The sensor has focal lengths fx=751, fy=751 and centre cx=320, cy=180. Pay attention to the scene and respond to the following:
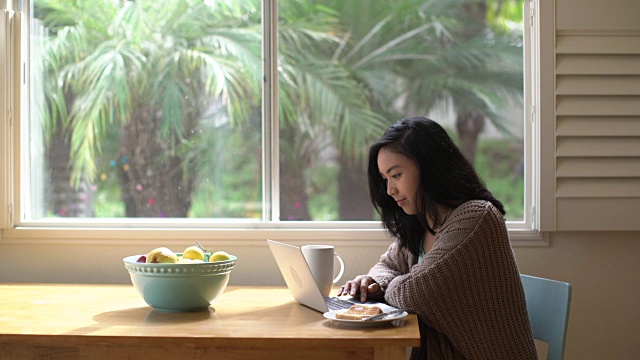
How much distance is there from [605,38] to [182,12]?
1.47m

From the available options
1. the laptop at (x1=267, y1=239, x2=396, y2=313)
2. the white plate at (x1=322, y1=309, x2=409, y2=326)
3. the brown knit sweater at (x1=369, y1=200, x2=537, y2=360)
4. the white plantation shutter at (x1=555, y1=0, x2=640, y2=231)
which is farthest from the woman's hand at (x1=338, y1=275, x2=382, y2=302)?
the white plantation shutter at (x1=555, y1=0, x2=640, y2=231)

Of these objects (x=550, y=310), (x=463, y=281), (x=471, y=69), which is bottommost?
(x=550, y=310)

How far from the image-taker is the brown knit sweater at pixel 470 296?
5.97 feet

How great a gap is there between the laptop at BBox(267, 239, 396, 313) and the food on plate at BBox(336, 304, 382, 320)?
6cm

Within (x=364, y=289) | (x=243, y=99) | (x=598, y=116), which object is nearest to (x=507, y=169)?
(x=598, y=116)

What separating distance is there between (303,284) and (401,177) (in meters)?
0.40

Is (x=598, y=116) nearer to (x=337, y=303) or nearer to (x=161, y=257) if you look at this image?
(x=337, y=303)

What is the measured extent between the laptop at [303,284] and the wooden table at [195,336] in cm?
4

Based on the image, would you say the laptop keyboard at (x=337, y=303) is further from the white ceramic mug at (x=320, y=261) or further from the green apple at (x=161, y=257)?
the green apple at (x=161, y=257)

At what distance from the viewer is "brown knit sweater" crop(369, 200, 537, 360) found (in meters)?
1.82

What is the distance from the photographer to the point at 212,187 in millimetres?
2729

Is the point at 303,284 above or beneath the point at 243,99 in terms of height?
beneath

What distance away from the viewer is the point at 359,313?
68.8 inches

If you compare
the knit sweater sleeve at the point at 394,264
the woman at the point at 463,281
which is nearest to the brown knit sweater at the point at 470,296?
the woman at the point at 463,281
